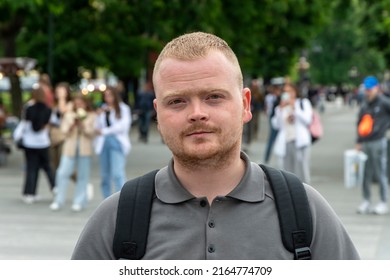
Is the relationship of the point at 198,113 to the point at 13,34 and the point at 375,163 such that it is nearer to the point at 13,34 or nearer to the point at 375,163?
the point at 375,163

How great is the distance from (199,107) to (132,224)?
1.11 ft

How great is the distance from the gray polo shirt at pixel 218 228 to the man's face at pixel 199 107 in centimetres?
12

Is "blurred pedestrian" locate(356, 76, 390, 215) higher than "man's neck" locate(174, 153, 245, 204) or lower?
lower

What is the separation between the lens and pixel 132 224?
2715 millimetres

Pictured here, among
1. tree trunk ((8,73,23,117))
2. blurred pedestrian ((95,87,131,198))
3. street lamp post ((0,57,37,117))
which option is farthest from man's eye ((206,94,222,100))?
tree trunk ((8,73,23,117))

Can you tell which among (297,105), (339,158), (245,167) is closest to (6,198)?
(297,105)

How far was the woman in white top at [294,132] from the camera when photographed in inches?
578

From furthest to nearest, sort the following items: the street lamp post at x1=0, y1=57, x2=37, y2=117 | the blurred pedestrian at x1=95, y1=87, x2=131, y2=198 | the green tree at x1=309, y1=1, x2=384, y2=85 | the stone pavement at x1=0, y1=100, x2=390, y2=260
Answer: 1. the green tree at x1=309, y1=1, x2=384, y2=85
2. the street lamp post at x1=0, y1=57, x2=37, y2=117
3. the blurred pedestrian at x1=95, y1=87, x2=131, y2=198
4. the stone pavement at x1=0, y1=100, x2=390, y2=260

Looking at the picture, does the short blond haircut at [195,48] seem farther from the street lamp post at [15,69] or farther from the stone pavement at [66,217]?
the street lamp post at [15,69]

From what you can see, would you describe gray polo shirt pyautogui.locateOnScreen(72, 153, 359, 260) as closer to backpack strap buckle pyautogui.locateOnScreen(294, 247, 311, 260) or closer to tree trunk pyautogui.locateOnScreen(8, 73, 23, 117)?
backpack strap buckle pyautogui.locateOnScreen(294, 247, 311, 260)

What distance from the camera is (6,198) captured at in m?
16.4

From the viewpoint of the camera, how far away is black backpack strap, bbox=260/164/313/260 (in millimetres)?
2680

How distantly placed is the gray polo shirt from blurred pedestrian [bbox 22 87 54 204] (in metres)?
12.8

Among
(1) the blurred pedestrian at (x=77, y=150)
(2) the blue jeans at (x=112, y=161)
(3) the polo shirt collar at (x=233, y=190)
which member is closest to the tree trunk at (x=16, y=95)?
(1) the blurred pedestrian at (x=77, y=150)
